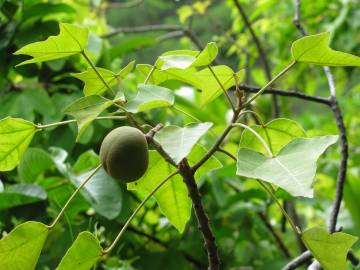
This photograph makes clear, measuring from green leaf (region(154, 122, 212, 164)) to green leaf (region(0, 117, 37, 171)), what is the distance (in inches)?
7.4

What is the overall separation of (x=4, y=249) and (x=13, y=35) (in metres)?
0.75

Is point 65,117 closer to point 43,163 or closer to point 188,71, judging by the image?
point 43,163

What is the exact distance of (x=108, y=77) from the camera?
745 mm

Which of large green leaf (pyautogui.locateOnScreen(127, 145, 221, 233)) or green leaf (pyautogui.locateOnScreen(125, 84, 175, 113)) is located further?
large green leaf (pyautogui.locateOnScreen(127, 145, 221, 233))

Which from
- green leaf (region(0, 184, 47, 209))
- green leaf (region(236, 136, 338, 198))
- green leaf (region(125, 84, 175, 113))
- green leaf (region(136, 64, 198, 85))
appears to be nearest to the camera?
green leaf (region(236, 136, 338, 198))

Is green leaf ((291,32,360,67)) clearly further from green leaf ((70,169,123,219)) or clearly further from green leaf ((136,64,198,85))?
green leaf ((70,169,123,219))

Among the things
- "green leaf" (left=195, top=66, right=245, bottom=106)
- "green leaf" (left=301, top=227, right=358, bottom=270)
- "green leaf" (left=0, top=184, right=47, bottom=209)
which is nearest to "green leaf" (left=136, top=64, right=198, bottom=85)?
"green leaf" (left=195, top=66, right=245, bottom=106)

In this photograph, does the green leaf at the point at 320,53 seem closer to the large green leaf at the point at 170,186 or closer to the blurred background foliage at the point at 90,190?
the large green leaf at the point at 170,186

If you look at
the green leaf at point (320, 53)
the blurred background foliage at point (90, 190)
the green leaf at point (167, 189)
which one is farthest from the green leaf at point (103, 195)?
the green leaf at point (320, 53)

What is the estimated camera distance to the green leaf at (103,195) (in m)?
→ 1.00

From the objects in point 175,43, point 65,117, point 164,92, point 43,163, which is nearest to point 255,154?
point 164,92

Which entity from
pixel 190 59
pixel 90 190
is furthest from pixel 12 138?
pixel 90 190

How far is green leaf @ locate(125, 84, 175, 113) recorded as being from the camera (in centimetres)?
59

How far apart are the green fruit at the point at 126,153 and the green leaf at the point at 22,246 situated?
4.8 inches
